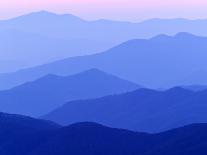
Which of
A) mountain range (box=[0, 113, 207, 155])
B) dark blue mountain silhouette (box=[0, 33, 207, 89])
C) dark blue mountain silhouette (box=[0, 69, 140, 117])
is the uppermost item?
mountain range (box=[0, 113, 207, 155])

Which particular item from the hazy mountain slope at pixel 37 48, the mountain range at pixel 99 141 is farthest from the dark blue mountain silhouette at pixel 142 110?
the hazy mountain slope at pixel 37 48

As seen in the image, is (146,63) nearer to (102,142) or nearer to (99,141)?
(99,141)

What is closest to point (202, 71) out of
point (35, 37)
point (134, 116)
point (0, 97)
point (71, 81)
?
point (71, 81)

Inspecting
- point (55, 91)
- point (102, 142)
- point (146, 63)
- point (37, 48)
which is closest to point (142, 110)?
point (55, 91)

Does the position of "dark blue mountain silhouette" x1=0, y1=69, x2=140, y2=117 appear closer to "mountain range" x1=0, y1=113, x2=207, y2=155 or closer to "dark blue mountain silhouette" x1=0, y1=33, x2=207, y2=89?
"dark blue mountain silhouette" x1=0, y1=33, x2=207, y2=89

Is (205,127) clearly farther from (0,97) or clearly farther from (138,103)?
(0,97)

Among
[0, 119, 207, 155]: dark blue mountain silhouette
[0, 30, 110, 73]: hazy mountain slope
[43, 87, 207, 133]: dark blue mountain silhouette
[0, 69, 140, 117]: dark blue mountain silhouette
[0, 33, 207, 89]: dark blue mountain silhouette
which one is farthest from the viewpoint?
[0, 30, 110, 73]: hazy mountain slope

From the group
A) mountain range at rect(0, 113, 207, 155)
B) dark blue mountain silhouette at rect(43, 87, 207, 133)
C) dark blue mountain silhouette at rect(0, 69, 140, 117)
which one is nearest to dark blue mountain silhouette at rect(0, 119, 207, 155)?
mountain range at rect(0, 113, 207, 155)
